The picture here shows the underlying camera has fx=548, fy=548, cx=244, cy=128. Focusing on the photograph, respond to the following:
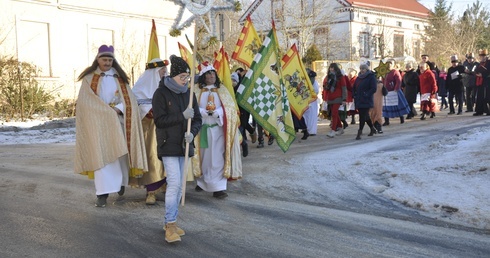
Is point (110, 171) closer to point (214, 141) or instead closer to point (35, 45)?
point (214, 141)

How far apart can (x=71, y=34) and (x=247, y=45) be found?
51.3 ft

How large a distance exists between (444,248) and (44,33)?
21012 mm

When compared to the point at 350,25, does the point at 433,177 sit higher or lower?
lower

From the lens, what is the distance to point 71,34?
78.3ft

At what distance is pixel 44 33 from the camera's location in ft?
75.0

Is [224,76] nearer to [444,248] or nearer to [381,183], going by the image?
[381,183]

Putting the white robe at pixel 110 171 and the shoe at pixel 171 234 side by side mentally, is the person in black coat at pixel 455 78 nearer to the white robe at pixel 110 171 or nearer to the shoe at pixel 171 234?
the white robe at pixel 110 171

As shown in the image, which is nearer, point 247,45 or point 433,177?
point 433,177

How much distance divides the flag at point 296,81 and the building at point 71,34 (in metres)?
12.1

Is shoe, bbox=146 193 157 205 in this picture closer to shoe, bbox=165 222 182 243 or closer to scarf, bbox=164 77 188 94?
shoe, bbox=165 222 182 243

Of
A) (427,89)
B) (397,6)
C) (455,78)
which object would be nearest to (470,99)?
(455,78)

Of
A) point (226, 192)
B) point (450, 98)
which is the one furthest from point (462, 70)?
point (226, 192)

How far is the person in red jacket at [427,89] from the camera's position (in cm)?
1728

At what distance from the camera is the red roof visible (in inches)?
1911
